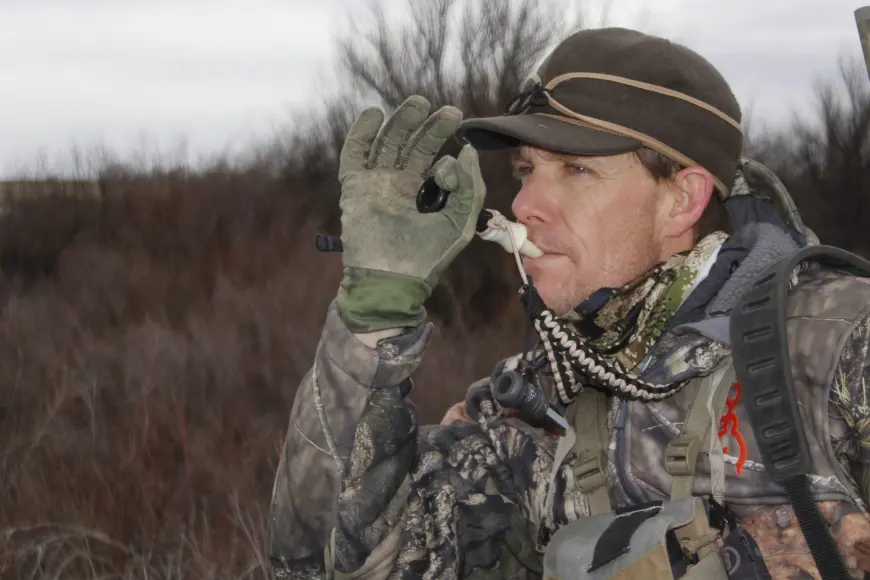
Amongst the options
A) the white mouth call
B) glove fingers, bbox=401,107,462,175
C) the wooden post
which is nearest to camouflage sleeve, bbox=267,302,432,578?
the white mouth call

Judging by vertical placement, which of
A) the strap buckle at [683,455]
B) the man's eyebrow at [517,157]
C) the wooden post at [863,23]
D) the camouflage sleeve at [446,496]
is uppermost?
the wooden post at [863,23]

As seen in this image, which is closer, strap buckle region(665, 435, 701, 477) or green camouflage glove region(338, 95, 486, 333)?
strap buckle region(665, 435, 701, 477)

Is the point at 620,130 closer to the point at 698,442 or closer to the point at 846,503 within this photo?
the point at 698,442

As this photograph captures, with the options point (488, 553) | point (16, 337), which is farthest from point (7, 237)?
point (488, 553)

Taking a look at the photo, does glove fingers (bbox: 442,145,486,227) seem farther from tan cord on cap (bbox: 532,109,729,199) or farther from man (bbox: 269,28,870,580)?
tan cord on cap (bbox: 532,109,729,199)

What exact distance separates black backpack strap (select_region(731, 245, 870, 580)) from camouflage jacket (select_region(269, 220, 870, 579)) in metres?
0.09

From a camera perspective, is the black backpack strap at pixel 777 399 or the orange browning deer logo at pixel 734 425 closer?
the black backpack strap at pixel 777 399

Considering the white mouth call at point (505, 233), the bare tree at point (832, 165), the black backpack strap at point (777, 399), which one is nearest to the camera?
the black backpack strap at point (777, 399)

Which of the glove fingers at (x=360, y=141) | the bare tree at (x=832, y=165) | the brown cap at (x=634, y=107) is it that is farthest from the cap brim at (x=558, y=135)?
the bare tree at (x=832, y=165)

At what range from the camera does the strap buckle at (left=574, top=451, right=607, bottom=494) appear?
229cm

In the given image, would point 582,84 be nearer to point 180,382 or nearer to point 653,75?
point 653,75

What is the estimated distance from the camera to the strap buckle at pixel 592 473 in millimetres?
2293

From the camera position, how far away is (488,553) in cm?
261

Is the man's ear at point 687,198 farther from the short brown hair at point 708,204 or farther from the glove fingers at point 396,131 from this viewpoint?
the glove fingers at point 396,131
